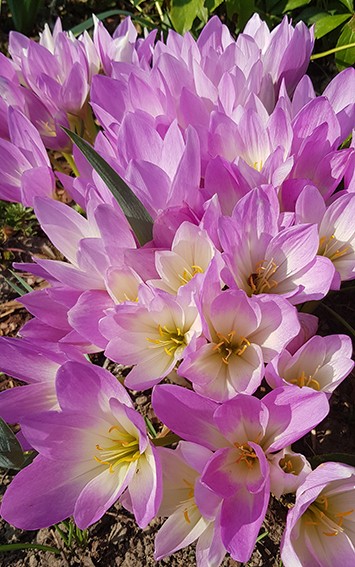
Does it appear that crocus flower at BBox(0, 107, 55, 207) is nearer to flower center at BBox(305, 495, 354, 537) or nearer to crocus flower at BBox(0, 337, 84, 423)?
crocus flower at BBox(0, 337, 84, 423)

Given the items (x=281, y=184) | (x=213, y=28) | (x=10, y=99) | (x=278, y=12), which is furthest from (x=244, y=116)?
(x=278, y=12)

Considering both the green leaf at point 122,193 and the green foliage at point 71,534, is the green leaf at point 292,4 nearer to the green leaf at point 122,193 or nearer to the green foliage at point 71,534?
the green leaf at point 122,193

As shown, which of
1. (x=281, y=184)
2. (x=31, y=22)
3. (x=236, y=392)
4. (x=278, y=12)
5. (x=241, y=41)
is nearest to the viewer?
(x=236, y=392)

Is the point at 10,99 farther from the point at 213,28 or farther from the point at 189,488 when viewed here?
the point at 189,488

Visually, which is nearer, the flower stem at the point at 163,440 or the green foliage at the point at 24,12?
the flower stem at the point at 163,440

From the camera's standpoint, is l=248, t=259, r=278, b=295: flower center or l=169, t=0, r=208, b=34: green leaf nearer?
l=248, t=259, r=278, b=295: flower center

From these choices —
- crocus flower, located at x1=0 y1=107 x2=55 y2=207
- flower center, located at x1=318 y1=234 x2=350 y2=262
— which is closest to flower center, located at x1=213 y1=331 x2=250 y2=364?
flower center, located at x1=318 y1=234 x2=350 y2=262

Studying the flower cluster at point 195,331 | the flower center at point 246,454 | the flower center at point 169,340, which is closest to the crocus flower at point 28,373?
the flower cluster at point 195,331
